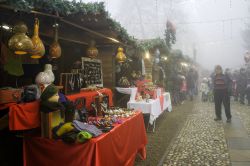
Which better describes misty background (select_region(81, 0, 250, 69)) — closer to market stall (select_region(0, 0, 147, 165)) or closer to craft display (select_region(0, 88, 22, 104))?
market stall (select_region(0, 0, 147, 165))

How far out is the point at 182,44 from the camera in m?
44.0

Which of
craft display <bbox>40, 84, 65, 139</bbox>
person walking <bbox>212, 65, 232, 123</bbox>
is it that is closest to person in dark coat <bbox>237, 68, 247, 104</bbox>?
person walking <bbox>212, 65, 232, 123</bbox>

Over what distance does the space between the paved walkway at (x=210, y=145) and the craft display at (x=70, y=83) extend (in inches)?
86.1

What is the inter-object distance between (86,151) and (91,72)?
11.5 ft

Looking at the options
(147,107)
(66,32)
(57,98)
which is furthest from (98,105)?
(147,107)

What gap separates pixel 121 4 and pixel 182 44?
54.4ft

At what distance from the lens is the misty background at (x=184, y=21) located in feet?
97.3

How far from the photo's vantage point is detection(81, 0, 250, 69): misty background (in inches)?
1168

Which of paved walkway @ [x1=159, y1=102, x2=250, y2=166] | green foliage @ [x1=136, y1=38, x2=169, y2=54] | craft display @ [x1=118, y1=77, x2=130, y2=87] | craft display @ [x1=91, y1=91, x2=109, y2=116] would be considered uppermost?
green foliage @ [x1=136, y1=38, x2=169, y2=54]

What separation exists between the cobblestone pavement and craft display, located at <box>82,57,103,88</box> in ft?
7.64

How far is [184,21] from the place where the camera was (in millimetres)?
33906

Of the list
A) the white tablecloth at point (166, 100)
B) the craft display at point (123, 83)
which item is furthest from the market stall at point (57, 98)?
the white tablecloth at point (166, 100)

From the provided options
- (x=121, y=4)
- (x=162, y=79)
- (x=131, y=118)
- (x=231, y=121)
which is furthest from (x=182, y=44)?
(x=131, y=118)

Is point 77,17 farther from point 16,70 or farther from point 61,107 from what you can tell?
point 61,107
